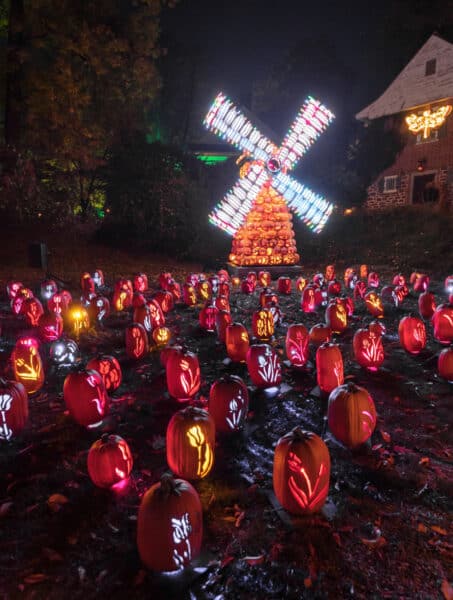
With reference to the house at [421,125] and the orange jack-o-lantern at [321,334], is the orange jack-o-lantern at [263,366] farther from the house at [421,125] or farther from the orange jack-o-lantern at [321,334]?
the house at [421,125]

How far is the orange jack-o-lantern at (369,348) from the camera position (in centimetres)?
624

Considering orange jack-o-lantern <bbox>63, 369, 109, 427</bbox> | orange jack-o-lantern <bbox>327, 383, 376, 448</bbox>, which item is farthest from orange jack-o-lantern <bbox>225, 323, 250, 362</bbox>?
orange jack-o-lantern <bbox>327, 383, 376, 448</bbox>

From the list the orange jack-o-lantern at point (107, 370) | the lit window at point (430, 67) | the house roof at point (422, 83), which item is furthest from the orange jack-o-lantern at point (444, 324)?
the lit window at point (430, 67)

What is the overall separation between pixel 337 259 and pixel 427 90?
12227mm

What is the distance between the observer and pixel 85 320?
28.5 ft

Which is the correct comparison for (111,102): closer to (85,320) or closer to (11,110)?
(11,110)

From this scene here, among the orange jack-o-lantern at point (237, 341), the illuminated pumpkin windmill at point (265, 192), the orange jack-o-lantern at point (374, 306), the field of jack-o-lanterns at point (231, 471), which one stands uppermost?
the illuminated pumpkin windmill at point (265, 192)

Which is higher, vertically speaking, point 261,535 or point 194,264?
point 194,264

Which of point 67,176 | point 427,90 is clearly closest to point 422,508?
point 67,176

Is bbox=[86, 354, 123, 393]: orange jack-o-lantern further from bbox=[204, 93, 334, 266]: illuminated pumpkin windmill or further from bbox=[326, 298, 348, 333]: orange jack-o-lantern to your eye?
bbox=[204, 93, 334, 266]: illuminated pumpkin windmill

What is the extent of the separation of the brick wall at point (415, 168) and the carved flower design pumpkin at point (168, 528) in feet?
74.2

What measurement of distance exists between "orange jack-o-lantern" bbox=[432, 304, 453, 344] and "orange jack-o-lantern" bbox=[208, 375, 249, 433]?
425 cm

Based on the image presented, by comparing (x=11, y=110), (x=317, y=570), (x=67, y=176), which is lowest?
(x=317, y=570)

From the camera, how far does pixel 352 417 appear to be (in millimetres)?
4211
